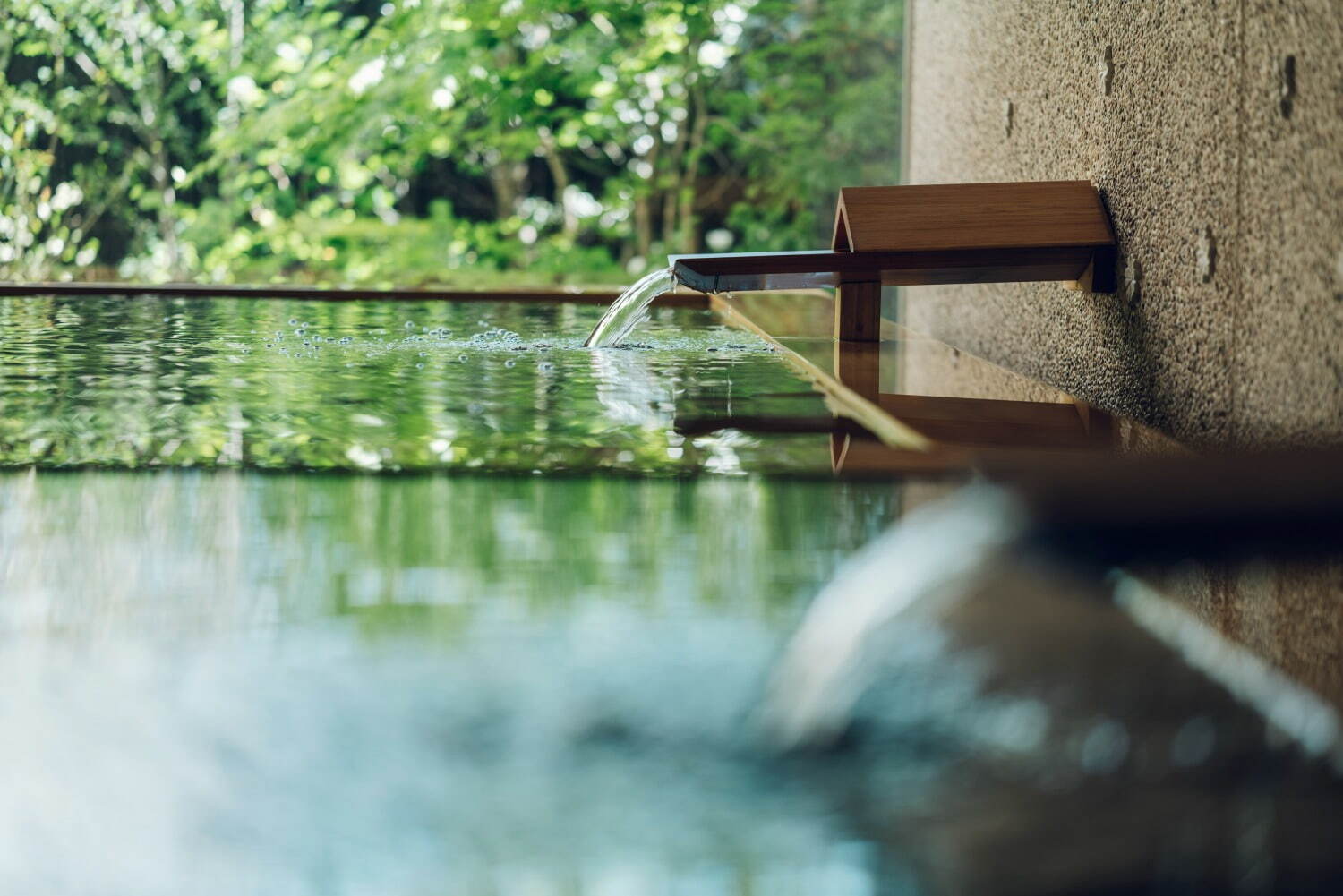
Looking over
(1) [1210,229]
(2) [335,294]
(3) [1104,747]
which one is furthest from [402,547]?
(2) [335,294]

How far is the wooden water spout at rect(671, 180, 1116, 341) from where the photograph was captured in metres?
2.34

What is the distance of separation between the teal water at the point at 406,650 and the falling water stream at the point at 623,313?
1.04 m

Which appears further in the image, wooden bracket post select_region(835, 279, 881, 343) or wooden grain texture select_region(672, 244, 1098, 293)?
wooden bracket post select_region(835, 279, 881, 343)

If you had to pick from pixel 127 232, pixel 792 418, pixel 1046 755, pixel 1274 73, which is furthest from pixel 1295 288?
pixel 127 232

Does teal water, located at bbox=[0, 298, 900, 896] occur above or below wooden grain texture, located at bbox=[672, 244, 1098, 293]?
below

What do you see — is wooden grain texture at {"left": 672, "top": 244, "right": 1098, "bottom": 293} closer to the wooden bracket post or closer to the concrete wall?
the concrete wall

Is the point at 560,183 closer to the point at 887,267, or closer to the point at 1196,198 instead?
the point at 887,267

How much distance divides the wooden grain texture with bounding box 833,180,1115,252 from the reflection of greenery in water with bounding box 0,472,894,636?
1.18 m

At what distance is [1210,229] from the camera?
1.88 metres

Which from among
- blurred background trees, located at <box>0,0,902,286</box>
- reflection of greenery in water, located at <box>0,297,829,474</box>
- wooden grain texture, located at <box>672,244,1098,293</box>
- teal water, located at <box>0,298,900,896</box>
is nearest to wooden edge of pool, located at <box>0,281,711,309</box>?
reflection of greenery in water, located at <box>0,297,829,474</box>

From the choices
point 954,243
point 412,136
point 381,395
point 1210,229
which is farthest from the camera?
point 412,136

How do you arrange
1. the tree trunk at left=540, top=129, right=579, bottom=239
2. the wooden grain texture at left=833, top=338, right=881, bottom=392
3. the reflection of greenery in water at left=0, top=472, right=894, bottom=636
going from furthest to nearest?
1. the tree trunk at left=540, top=129, right=579, bottom=239
2. the wooden grain texture at left=833, top=338, right=881, bottom=392
3. the reflection of greenery in water at left=0, top=472, right=894, bottom=636

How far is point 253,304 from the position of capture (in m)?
4.15

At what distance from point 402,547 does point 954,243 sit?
1.50 metres
